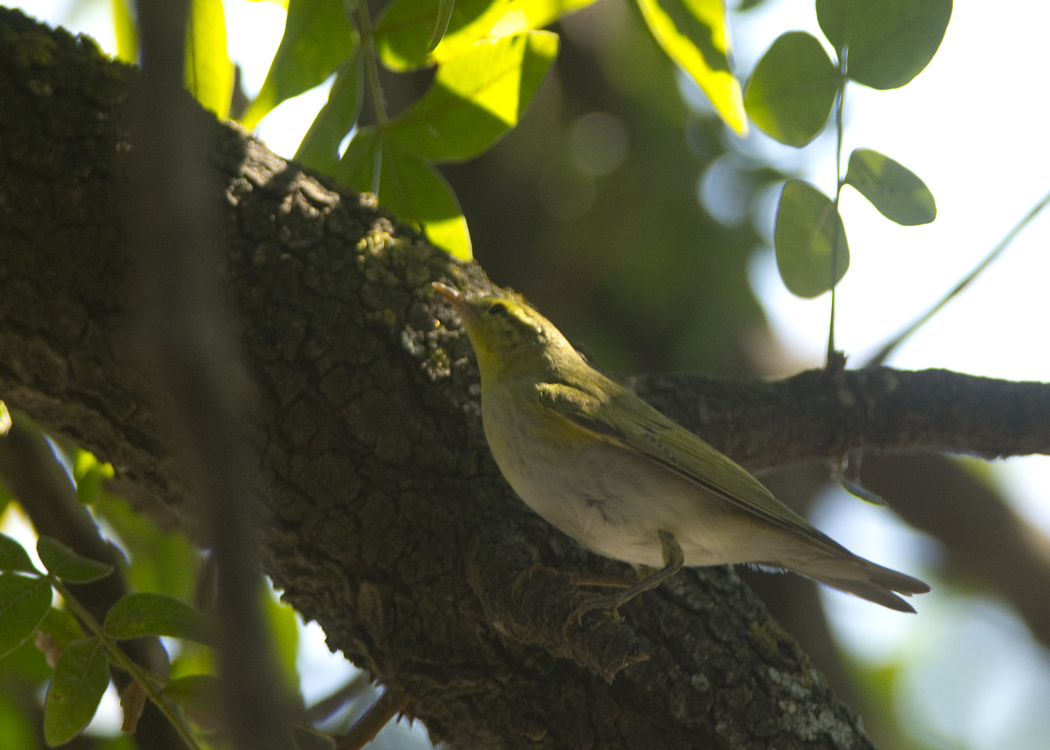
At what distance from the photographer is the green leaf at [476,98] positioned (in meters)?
2.62

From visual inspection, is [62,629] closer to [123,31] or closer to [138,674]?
[138,674]

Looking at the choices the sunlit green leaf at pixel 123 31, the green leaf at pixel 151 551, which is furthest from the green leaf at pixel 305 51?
the green leaf at pixel 151 551

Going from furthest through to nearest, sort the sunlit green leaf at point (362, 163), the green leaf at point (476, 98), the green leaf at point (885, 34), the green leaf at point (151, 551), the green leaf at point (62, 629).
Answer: the green leaf at point (151, 551), the sunlit green leaf at point (362, 163), the green leaf at point (476, 98), the green leaf at point (62, 629), the green leaf at point (885, 34)

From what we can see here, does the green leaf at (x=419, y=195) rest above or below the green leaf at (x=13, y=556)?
above

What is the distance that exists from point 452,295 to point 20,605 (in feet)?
4.63

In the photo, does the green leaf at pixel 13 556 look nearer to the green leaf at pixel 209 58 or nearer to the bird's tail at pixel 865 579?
the green leaf at pixel 209 58

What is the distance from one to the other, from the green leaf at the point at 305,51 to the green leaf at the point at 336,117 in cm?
4

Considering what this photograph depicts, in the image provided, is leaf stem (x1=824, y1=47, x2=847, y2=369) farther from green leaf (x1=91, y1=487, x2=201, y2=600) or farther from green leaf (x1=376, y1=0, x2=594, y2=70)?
green leaf (x1=91, y1=487, x2=201, y2=600)

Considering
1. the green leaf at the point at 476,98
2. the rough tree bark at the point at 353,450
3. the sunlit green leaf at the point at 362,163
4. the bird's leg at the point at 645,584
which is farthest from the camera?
the sunlit green leaf at the point at 362,163

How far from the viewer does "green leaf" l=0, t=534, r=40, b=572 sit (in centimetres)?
212

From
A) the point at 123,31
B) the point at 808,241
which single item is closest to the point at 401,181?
the point at 123,31

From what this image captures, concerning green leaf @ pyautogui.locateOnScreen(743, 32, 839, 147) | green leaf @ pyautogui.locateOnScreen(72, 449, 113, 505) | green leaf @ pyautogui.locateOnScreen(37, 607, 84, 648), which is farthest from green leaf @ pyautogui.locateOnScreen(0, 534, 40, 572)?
green leaf @ pyautogui.locateOnScreen(743, 32, 839, 147)

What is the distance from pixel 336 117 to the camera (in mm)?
2594

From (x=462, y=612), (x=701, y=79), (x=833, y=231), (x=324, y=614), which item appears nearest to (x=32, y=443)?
(x=324, y=614)
